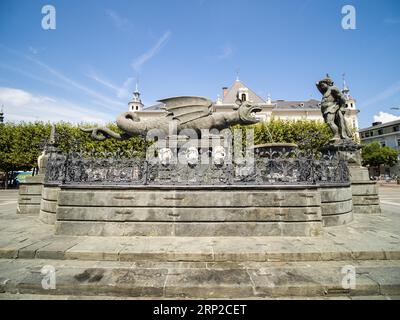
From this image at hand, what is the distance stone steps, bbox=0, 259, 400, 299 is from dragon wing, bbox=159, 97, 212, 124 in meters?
5.40

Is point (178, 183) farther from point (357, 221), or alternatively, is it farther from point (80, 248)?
point (357, 221)

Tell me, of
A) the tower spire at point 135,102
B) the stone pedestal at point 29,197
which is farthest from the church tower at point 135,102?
the stone pedestal at point 29,197

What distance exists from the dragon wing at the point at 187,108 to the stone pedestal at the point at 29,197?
262 inches

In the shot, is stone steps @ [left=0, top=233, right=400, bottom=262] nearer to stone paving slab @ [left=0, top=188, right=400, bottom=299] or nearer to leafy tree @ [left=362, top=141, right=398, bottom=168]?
stone paving slab @ [left=0, top=188, right=400, bottom=299]

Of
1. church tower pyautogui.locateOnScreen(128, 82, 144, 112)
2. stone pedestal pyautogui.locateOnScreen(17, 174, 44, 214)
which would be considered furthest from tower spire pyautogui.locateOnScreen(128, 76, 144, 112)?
stone pedestal pyautogui.locateOnScreen(17, 174, 44, 214)

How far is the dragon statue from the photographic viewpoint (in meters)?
8.09

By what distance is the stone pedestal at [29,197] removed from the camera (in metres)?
9.02

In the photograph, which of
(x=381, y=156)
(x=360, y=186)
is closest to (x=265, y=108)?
(x=381, y=156)

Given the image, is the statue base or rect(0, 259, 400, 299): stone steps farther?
the statue base

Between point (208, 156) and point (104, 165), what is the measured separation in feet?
11.9

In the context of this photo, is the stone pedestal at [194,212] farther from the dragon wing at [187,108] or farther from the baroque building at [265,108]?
the baroque building at [265,108]

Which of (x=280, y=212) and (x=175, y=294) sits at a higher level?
(x=280, y=212)
